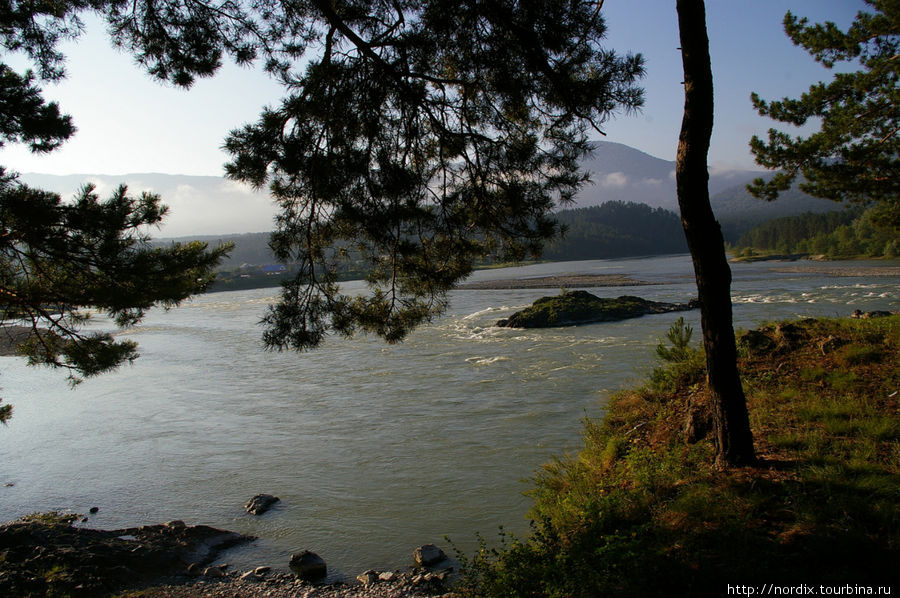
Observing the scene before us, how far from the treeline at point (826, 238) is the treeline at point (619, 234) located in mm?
17879

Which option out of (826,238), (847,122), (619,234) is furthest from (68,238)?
(619,234)

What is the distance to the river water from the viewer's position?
24.2ft

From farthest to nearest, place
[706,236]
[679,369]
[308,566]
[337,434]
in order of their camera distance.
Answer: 1. [337,434]
2. [679,369]
3. [308,566]
4. [706,236]

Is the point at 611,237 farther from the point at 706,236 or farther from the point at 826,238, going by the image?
the point at 706,236

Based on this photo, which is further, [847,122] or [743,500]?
[847,122]

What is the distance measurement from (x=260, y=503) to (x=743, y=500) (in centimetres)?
641

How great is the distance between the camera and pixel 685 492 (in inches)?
176

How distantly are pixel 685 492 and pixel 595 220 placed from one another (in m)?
141

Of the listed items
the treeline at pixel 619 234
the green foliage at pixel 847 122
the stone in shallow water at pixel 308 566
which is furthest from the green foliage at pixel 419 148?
the treeline at pixel 619 234

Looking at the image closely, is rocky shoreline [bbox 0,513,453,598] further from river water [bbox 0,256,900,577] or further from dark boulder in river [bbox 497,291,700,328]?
dark boulder in river [bbox 497,291,700,328]

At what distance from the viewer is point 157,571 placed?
616 cm

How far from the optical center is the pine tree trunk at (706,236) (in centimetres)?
439

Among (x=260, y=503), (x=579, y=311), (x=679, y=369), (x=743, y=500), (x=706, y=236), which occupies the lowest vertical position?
(x=260, y=503)

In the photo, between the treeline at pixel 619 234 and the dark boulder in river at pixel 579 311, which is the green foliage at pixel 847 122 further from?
the treeline at pixel 619 234
